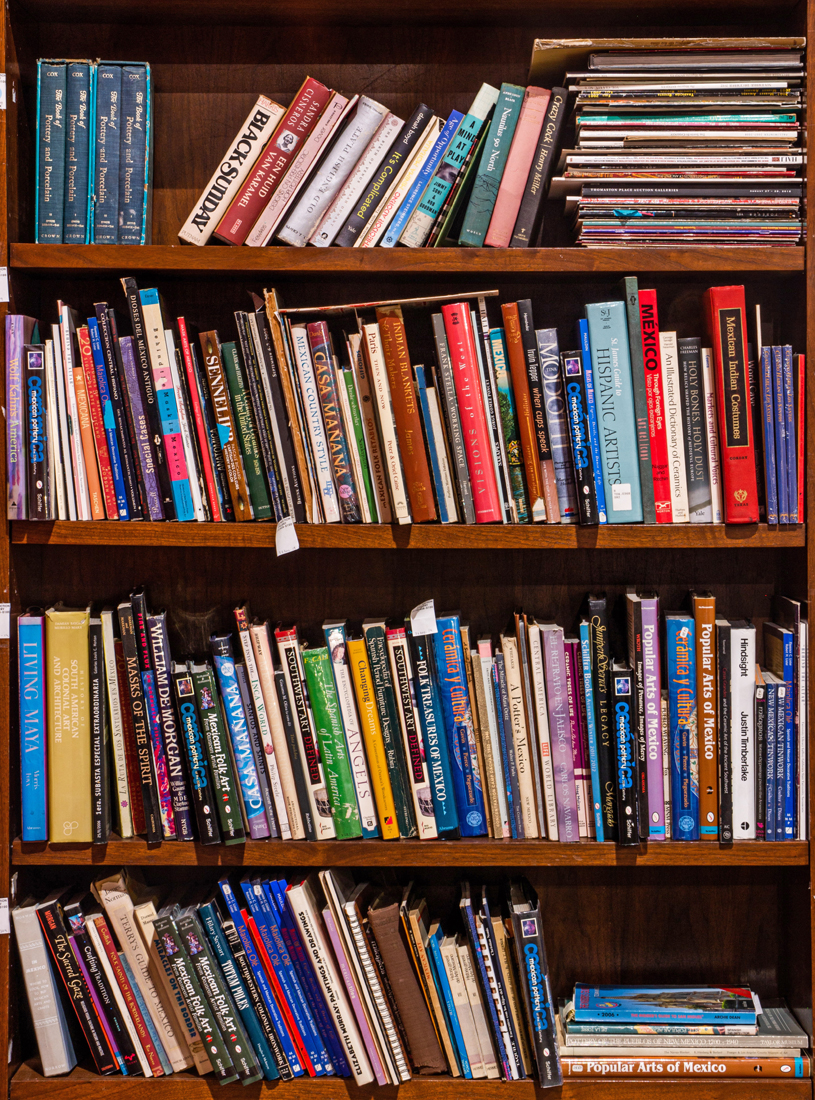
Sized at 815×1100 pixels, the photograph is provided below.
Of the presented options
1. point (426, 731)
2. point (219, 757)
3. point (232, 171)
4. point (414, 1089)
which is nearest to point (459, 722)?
point (426, 731)

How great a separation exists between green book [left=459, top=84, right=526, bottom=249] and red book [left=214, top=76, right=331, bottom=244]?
276 millimetres

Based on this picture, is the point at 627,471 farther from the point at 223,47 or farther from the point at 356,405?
the point at 223,47

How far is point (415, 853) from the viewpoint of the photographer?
4.09 feet

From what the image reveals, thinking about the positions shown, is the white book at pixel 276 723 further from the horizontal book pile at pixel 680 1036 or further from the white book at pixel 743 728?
the white book at pixel 743 728

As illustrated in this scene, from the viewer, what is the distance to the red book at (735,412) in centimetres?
119

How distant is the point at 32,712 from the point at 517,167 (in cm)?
118

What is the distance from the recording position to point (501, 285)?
4.53 ft

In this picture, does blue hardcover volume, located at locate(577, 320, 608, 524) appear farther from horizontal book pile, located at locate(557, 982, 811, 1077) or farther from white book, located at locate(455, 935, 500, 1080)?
horizontal book pile, located at locate(557, 982, 811, 1077)

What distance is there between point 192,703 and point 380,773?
1.08ft

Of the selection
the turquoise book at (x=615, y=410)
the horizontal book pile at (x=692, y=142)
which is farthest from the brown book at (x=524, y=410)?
the horizontal book pile at (x=692, y=142)

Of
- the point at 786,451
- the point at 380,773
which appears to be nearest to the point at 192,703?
the point at 380,773

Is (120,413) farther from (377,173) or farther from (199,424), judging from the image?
(377,173)

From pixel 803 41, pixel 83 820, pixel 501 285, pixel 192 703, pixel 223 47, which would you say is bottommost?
pixel 83 820

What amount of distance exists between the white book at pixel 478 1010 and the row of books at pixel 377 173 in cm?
115
